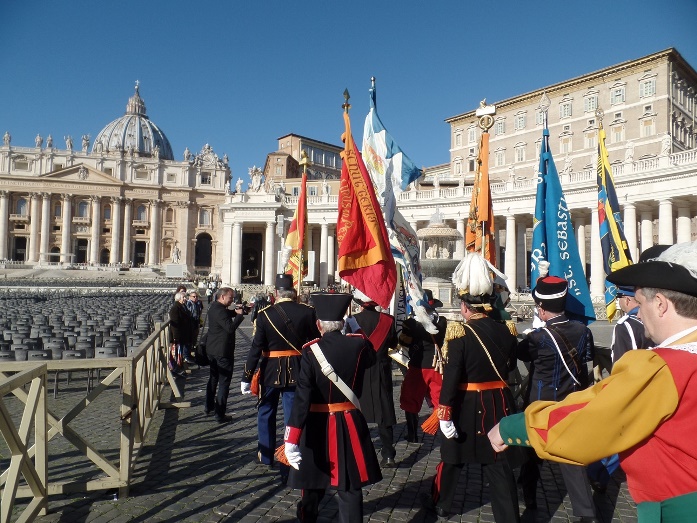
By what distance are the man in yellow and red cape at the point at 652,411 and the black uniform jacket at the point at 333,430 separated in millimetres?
1760

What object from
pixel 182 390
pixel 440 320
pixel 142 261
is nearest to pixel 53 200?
pixel 142 261

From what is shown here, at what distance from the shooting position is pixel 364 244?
5.59 m

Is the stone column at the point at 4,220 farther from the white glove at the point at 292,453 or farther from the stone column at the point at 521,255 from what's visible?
the white glove at the point at 292,453

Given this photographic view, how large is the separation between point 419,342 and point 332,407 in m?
1.83

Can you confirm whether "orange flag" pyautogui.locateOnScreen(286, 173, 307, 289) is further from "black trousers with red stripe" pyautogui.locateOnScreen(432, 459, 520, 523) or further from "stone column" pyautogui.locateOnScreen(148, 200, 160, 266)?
"stone column" pyautogui.locateOnScreen(148, 200, 160, 266)

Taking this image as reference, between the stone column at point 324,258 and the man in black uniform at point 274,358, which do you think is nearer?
the man in black uniform at point 274,358

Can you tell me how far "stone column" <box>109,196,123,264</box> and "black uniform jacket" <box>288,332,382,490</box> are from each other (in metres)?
77.7

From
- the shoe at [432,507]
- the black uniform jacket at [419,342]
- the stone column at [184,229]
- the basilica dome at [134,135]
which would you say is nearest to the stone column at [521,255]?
the black uniform jacket at [419,342]

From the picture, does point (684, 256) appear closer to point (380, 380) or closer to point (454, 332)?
point (454, 332)

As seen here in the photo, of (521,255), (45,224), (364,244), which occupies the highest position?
(45,224)

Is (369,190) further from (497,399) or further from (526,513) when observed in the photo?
(526,513)

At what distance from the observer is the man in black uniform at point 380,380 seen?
477cm

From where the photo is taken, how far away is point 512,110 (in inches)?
1937

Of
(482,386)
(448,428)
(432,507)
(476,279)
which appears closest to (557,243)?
(476,279)
